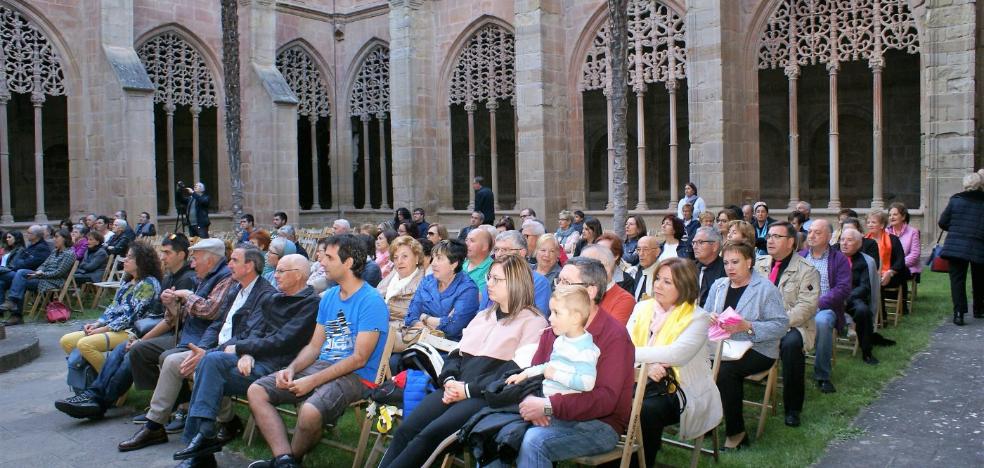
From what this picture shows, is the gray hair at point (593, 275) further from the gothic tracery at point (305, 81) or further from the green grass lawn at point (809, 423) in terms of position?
the gothic tracery at point (305, 81)

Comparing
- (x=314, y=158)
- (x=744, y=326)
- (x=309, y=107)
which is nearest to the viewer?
(x=744, y=326)

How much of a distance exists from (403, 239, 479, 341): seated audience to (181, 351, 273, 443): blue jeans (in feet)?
3.68

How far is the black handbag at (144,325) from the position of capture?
6141mm

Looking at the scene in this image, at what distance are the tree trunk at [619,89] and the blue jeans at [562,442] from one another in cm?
839

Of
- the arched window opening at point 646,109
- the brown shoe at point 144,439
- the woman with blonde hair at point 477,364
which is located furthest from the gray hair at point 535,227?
the arched window opening at point 646,109

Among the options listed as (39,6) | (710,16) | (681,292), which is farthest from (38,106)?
(681,292)

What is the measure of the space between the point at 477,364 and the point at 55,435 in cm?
340

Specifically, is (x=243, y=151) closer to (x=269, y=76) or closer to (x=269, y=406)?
(x=269, y=76)

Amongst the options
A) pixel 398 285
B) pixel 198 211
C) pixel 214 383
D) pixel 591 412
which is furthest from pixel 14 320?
pixel 591 412

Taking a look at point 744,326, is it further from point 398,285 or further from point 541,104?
point 541,104

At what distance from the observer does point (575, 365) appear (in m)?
3.69

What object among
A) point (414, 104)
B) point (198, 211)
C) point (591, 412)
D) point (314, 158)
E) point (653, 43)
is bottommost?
point (591, 412)

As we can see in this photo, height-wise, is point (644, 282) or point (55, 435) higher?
point (644, 282)

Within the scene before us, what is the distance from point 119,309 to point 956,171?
36.7 feet
